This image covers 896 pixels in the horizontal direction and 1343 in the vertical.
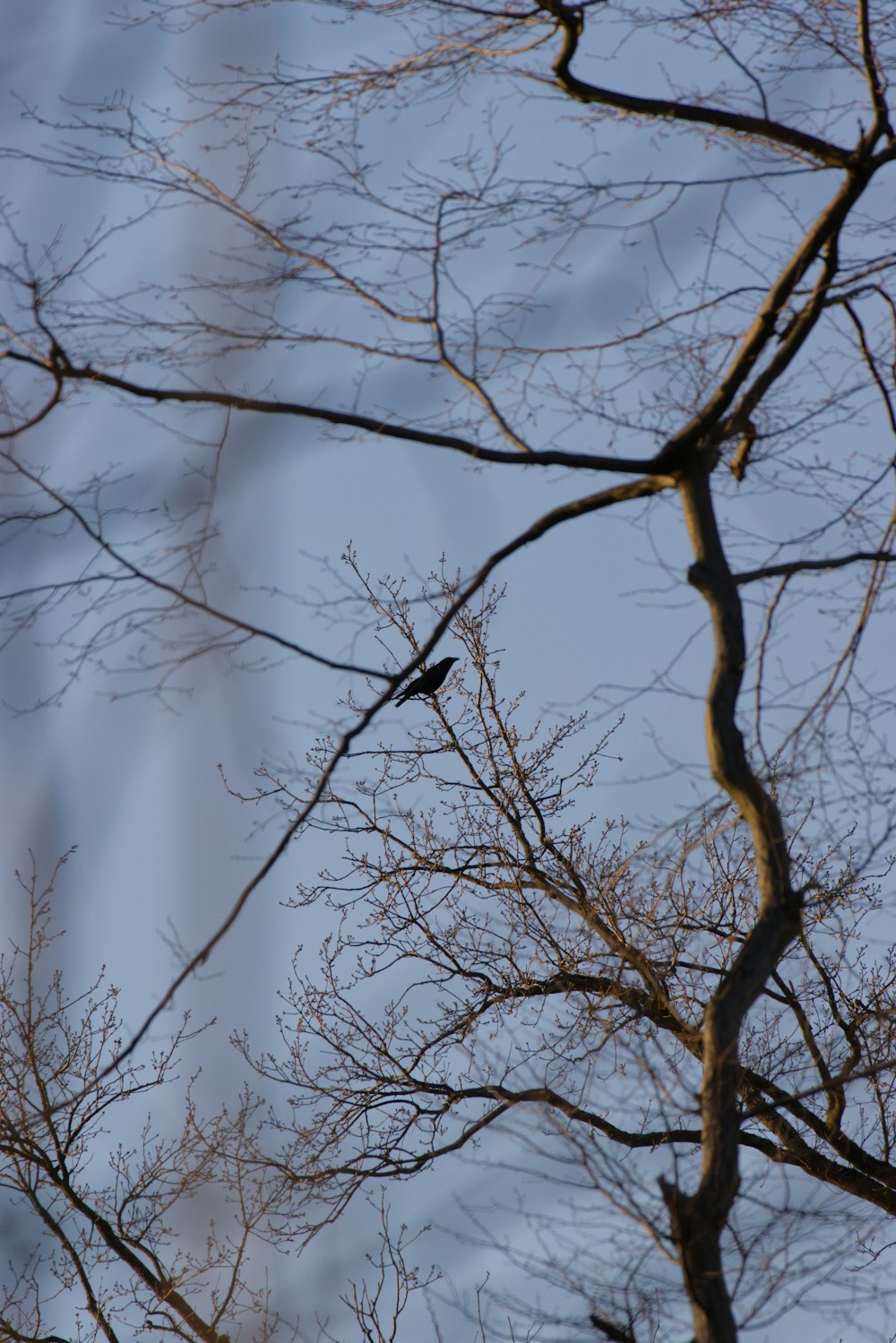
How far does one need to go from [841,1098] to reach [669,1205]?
367 centimetres

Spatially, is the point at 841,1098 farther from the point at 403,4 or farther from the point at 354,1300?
the point at 403,4

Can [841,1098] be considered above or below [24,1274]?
above

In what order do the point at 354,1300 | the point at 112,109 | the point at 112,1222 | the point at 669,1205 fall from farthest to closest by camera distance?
1. the point at 112,1222
2. the point at 354,1300
3. the point at 112,109
4. the point at 669,1205

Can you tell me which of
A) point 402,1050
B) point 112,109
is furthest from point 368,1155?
point 112,109

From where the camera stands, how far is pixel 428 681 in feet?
26.9

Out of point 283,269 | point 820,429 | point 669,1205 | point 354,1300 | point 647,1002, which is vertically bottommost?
point 669,1205

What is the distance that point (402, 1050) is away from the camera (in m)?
7.47

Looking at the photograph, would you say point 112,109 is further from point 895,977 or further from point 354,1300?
point 895,977

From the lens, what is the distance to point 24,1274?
6.52 meters

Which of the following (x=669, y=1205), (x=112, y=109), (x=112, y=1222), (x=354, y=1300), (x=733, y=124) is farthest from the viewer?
(x=112, y=1222)

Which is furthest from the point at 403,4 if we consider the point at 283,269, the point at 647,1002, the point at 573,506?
the point at 647,1002

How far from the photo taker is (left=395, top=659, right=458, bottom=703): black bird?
25.0ft

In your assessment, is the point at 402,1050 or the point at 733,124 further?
the point at 402,1050

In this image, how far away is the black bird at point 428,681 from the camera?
300 inches
